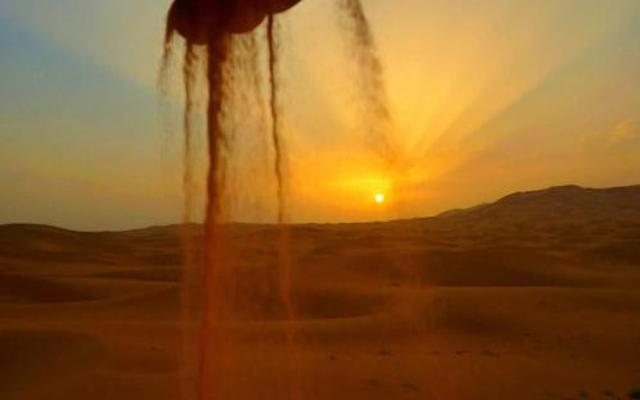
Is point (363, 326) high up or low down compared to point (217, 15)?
down

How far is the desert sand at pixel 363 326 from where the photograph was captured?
6.64 metres

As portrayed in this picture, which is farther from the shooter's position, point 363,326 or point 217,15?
point 363,326

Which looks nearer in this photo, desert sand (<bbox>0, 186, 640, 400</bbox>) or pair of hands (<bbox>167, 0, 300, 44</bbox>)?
pair of hands (<bbox>167, 0, 300, 44</bbox>)

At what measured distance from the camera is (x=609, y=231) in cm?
2703

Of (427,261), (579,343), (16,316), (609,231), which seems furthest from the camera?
(609,231)

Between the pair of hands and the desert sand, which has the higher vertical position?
the pair of hands

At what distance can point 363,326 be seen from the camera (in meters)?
9.94

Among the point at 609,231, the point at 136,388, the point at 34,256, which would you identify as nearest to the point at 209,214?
the point at 136,388

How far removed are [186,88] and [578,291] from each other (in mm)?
11262

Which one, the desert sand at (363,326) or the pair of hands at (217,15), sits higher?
the pair of hands at (217,15)

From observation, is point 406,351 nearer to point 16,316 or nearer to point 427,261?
point 16,316

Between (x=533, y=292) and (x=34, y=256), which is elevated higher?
(x=34, y=256)

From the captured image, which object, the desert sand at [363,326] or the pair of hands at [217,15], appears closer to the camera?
the pair of hands at [217,15]

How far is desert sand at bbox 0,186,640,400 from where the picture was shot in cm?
664
